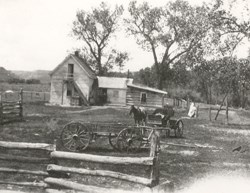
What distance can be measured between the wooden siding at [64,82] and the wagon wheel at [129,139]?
3300 centimetres

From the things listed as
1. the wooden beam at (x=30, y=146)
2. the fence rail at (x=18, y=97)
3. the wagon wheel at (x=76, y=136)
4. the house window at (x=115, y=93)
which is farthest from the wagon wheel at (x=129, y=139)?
the house window at (x=115, y=93)

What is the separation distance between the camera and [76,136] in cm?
1411

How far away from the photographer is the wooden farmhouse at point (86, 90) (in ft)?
154

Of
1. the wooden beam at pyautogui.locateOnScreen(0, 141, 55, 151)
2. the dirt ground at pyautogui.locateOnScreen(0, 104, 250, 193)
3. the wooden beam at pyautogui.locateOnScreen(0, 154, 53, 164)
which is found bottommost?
the dirt ground at pyautogui.locateOnScreen(0, 104, 250, 193)

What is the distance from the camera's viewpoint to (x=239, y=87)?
25719 millimetres

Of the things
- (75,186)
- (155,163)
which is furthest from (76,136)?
(155,163)

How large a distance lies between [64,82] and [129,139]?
34592 mm

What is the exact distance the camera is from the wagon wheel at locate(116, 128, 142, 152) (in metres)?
13.8

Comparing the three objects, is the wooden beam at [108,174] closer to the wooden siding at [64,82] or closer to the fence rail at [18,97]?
the fence rail at [18,97]

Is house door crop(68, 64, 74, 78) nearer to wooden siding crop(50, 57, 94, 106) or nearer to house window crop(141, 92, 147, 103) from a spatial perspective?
wooden siding crop(50, 57, 94, 106)

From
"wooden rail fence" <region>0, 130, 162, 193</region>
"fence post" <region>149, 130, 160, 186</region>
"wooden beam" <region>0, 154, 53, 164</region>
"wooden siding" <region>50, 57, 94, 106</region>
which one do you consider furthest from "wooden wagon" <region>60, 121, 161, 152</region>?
"wooden siding" <region>50, 57, 94, 106</region>

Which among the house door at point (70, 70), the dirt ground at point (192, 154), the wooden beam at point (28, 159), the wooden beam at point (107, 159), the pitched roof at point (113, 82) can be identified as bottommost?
the dirt ground at point (192, 154)

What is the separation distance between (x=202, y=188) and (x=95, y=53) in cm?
5349

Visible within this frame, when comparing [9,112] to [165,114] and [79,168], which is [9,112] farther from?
[79,168]
